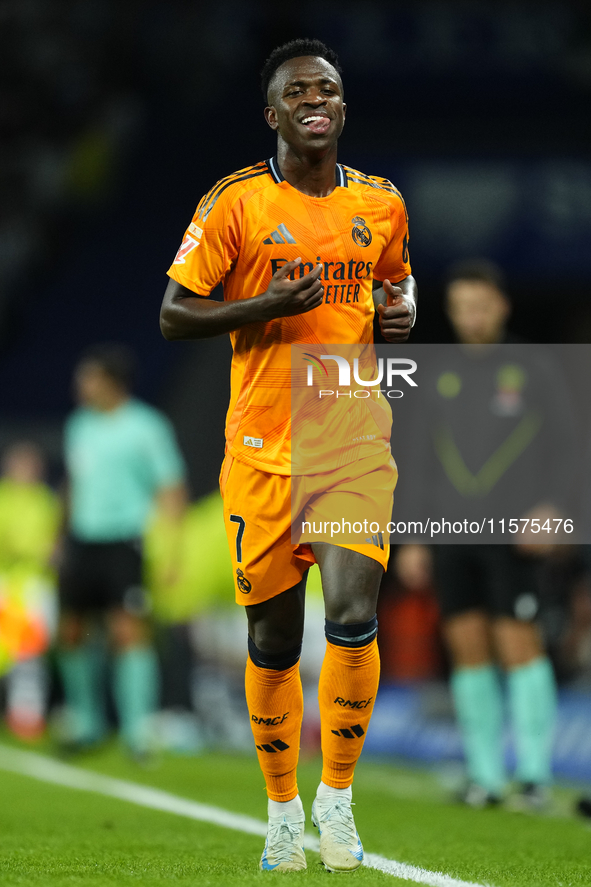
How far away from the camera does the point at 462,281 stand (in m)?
6.34

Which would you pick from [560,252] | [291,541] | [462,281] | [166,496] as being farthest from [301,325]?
[560,252]

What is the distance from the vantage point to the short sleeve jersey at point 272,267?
3.95 m

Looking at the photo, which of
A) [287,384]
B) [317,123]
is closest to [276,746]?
[287,384]

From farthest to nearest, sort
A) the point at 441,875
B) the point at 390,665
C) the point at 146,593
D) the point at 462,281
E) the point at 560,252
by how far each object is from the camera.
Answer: the point at 560,252 → the point at 390,665 → the point at 146,593 → the point at 462,281 → the point at 441,875

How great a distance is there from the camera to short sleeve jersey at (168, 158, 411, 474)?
3953 mm

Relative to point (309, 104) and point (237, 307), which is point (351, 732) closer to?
point (237, 307)

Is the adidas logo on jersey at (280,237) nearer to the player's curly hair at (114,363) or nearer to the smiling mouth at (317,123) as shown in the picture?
the smiling mouth at (317,123)

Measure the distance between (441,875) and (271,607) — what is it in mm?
904

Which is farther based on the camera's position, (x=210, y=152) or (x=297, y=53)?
(x=210, y=152)

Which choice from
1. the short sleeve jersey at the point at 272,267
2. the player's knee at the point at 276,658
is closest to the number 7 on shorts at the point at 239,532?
the short sleeve jersey at the point at 272,267

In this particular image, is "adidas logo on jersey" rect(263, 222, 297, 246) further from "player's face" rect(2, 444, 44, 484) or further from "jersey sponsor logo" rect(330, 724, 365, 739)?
"player's face" rect(2, 444, 44, 484)

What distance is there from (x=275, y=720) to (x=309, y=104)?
6.08 ft

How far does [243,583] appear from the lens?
13.1 ft

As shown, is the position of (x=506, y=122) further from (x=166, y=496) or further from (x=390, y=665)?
(x=166, y=496)
